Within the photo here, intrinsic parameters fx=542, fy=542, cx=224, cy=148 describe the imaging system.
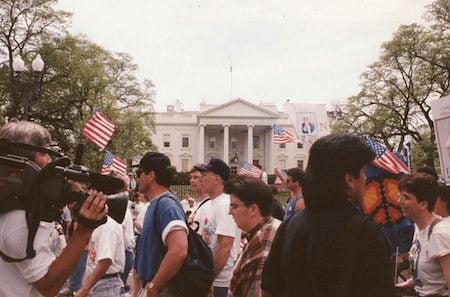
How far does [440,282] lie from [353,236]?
1.66 m

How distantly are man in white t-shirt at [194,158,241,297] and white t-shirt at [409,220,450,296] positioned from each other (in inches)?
58.8

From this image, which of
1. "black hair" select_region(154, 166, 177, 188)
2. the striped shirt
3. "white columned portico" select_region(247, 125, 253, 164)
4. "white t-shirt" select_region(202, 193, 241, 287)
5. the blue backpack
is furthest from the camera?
"white columned portico" select_region(247, 125, 253, 164)

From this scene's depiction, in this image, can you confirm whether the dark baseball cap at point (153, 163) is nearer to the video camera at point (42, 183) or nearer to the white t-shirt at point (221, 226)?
the white t-shirt at point (221, 226)

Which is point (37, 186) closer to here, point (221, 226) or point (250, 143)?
point (221, 226)

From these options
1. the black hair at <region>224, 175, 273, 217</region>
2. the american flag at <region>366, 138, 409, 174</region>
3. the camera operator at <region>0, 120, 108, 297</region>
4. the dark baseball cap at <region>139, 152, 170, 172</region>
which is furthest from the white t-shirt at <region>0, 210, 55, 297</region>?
the american flag at <region>366, 138, 409, 174</region>

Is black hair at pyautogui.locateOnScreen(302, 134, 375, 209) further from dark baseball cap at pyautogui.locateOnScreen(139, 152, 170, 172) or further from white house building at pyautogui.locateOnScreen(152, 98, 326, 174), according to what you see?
white house building at pyautogui.locateOnScreen(152, 98, 326, 174)

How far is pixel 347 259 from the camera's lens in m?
2.12

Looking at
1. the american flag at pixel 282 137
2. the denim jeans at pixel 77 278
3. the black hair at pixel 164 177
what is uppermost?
the american flag at pixel 282 137

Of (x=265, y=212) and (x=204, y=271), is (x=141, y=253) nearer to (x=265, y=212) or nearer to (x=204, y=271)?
(x=204, y=271)

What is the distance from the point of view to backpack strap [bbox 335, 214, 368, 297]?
6.95ft

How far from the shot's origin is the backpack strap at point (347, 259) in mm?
2119

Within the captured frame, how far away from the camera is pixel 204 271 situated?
3697 millimetres

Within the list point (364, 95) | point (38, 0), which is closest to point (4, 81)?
point (38, 0)

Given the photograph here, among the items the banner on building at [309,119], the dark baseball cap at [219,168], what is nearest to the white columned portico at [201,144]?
the banner on building at [309,119]
